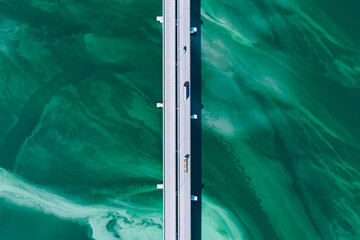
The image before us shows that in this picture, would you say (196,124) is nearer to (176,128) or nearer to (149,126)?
(176,128)

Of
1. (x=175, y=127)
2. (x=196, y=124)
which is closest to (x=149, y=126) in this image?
(x=175, y=127)

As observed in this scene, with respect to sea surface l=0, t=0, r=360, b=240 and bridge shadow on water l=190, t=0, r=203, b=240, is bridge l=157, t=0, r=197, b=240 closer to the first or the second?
bridge shadow on water l=190, t=0, r=203, b=240

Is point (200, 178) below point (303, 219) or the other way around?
the other way around

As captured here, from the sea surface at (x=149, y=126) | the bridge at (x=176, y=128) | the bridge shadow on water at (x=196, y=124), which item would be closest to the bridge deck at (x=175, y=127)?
the bridge at (x=176, y=128)

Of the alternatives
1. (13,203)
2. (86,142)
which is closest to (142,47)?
(86,142)

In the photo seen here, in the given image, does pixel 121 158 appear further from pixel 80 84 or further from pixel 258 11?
pixel 258 11

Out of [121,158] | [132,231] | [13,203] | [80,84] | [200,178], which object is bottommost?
[132,231]

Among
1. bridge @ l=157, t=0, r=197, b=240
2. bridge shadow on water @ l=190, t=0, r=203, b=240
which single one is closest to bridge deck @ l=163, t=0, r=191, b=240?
bridge @ l=157, t=0, r=197, b=240
